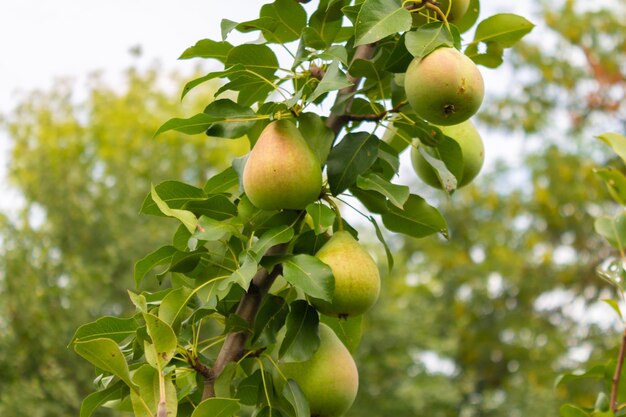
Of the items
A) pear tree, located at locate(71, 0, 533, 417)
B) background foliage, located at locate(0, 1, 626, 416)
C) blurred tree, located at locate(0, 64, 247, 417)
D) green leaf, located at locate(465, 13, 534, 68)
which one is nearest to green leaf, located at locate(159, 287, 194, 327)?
pear tree, located at locate(71, 0, 533, 417)

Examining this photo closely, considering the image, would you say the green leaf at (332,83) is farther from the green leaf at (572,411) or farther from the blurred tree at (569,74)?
the blurred tree at (569,74)

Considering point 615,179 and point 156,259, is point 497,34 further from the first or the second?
point 156,259

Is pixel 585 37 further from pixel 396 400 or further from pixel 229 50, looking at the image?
pixel 229 50

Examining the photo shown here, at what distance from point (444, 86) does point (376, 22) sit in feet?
0.42

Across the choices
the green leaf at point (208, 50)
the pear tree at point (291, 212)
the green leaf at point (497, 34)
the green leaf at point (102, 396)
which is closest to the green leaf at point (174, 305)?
the pear tree at point (291, 212)

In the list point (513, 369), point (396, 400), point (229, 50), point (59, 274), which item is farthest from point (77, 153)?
point (229, 50)

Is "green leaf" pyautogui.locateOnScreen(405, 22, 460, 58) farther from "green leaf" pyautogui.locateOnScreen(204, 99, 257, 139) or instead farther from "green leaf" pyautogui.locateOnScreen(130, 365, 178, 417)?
"green leaf" pyautogui.locateOnScreen(130, 365, 178, 417)

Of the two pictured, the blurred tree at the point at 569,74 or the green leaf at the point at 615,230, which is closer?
the green leaf at the point at 615,230

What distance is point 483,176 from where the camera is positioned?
1165cm

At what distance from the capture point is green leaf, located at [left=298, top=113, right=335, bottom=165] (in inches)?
46.8

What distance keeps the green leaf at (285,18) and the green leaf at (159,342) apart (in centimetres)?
51

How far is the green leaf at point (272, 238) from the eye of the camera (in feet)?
3.53

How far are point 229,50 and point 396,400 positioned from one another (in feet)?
29.5

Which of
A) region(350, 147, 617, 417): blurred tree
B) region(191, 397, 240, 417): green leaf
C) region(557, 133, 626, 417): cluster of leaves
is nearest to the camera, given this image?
region(191, 397, 240, 417): green leaf
